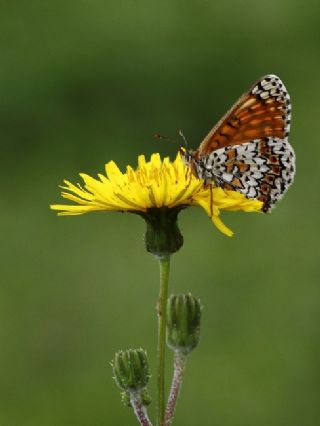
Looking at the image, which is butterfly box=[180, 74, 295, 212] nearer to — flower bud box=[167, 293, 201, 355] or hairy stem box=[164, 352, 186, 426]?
flower bud box=[167, 293, 201, 355]

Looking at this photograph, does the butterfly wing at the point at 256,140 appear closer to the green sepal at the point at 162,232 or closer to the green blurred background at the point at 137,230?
the green sepal at the point at 162,232

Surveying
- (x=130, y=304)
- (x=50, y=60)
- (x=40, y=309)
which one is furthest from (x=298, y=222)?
(x=50, y=60)

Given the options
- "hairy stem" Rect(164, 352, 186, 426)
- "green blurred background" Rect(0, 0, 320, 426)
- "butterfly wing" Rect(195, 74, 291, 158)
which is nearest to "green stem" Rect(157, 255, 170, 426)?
"hairy stem" Rect(164, 352, 186, 426)

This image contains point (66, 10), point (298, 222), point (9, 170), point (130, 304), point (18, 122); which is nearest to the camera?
point (130, 304)

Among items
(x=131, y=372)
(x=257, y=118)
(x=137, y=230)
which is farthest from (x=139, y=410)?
(x=137, y=230)

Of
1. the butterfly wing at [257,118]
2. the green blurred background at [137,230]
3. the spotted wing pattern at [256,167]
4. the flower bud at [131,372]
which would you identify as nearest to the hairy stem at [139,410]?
the flower bud at [131,372]

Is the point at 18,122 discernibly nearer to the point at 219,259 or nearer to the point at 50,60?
the point at 50,60

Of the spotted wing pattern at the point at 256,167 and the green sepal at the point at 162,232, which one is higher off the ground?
the spotted wing pattern at the point at 256,167
